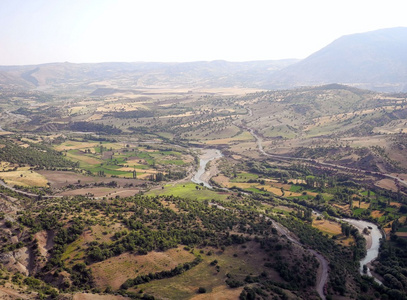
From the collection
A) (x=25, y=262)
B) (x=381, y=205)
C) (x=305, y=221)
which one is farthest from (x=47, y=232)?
(x=381, y=205)

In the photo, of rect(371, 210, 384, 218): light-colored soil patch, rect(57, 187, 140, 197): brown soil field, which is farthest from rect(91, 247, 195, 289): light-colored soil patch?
rect(371, 210, 384, 218): light-colored soil patch

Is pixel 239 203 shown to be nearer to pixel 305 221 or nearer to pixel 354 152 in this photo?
pixel 305 221

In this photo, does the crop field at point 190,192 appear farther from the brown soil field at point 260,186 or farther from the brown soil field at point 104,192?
the brown soil field at point 260,186

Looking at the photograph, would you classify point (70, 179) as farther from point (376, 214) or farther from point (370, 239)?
point (376, 214)

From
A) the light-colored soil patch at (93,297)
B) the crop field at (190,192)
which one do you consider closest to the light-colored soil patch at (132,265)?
the light-colored soil patch at (93,297)

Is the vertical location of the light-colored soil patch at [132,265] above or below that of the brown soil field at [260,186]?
above

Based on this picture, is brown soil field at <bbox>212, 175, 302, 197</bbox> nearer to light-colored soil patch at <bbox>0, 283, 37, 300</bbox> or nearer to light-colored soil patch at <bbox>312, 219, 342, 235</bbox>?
light-colored soil patch at <bbox>312, 219, 342, 235</bbox>
